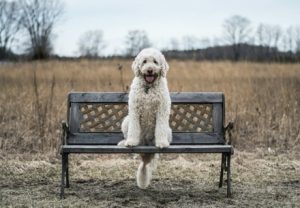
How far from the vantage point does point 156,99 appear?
5.29 m

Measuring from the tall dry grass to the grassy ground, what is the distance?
0.82 m

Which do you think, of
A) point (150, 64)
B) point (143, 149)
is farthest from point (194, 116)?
point (150, 64)

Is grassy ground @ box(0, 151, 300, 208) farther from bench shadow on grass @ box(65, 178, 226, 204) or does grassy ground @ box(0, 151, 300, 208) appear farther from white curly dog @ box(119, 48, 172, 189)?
white curly dog @ box(119, 48, 172, 189)

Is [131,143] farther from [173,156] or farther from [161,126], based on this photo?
[173,156]

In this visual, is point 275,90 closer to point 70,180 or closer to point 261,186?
point 261,186

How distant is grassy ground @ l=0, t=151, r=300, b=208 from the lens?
215 inches

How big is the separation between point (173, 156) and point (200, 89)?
3092 mm

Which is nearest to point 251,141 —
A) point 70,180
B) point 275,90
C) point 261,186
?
point 275,90

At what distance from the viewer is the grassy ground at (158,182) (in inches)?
215

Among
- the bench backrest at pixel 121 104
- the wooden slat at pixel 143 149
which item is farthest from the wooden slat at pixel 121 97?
the wooden slat at pixel 143 149

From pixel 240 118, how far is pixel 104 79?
363cm

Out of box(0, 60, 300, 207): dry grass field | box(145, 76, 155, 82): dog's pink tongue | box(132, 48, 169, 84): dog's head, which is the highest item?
box(132, 48, 169, 84): dog's head

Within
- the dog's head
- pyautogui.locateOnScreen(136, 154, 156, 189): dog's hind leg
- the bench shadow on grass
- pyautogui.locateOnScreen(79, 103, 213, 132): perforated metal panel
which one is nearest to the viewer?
the dog's head

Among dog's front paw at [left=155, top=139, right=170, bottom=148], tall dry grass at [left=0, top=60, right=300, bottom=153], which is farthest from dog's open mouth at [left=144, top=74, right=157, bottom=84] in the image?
tall dry grass at [left=0, top=60, right=300, bottom=153]
